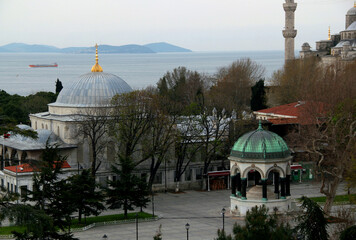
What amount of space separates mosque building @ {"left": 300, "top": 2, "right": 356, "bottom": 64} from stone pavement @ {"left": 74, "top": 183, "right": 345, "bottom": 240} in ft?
169

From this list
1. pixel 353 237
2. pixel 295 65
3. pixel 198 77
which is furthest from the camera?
pixel 198 77

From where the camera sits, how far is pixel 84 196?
125 ft

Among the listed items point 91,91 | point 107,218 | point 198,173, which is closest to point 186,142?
point 198,173

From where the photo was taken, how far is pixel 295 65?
83.2 metres

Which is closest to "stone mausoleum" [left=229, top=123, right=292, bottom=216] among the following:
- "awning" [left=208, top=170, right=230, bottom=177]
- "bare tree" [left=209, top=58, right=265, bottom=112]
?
"awning" [left=208, top=170, right=230, bottom=177]

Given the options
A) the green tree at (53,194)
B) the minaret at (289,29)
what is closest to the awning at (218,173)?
the green tree at (53,194)

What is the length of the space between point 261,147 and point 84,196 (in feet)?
33.6

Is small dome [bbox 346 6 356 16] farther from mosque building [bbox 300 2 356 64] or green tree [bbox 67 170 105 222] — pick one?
green tree [bbox 67 170 105 222]

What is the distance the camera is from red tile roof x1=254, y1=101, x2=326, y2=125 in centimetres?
5244

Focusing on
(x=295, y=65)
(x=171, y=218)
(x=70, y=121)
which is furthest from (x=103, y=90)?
(x=295, y=65)

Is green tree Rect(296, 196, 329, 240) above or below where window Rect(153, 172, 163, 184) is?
above

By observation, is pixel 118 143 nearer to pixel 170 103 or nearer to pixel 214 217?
pixel 170 103

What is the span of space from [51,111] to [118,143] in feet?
25.1

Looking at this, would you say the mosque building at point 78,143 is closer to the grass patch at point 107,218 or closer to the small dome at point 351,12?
the grass patch at point 107,218
